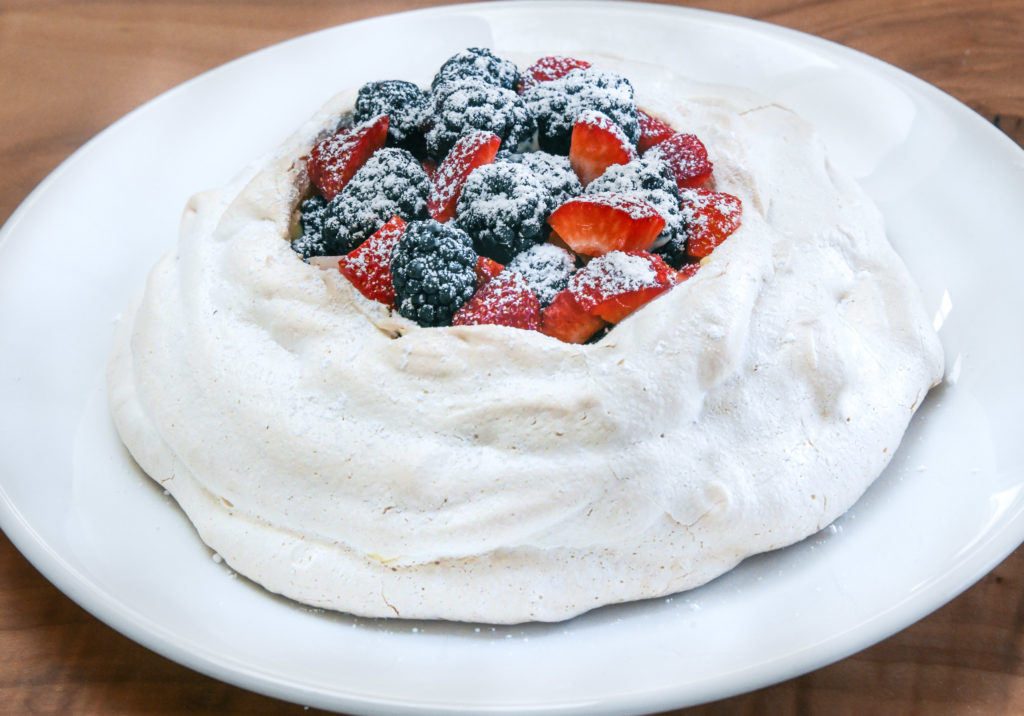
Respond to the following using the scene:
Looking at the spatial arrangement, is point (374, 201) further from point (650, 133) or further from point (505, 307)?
point (650, 133)

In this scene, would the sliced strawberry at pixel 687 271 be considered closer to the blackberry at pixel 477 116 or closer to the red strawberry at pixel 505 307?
the red strawberry at pixel 505 307

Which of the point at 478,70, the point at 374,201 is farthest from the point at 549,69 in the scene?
the point at 374,201

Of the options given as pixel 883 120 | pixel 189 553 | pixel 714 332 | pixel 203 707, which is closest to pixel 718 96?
pixel 883 120

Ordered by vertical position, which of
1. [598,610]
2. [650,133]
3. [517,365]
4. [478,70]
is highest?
[478,70]

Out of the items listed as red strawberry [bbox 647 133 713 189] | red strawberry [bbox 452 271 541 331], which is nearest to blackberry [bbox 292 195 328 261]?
red strawberry [bbox 452 271 541 331]

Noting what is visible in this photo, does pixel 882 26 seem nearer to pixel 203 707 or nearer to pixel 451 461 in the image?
pixel 451 461

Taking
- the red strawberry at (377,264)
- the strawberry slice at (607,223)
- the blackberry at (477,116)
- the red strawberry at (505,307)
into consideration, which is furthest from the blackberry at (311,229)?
the strawberry slice at (607,223)

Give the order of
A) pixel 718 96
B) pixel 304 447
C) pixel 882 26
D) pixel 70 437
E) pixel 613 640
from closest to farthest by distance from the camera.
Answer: pixel 613 640
pixel 304 447
pixel 70 437
pixel 718 96
pixel 882 26
